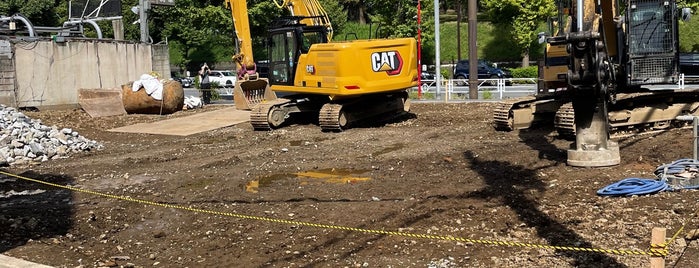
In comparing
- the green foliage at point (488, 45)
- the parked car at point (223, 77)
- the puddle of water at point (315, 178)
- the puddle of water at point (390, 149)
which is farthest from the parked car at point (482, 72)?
the puddle of water at point (315, 178)

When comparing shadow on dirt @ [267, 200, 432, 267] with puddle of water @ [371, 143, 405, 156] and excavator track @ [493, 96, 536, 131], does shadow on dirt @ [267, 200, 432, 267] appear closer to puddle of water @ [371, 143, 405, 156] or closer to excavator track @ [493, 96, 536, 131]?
puddle of water @ [371, 143, 405, 156]

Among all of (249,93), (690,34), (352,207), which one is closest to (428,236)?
(352,207)

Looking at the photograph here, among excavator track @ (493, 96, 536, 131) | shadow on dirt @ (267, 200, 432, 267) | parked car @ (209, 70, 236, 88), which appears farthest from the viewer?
parked car @ (209, 70, 236, 88)

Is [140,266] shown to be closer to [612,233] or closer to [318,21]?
[612,233]

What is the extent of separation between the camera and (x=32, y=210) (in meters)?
9.39

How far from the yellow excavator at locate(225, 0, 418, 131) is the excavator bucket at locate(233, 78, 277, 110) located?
9.88 feet

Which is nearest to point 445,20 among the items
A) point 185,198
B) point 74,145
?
point 74,145

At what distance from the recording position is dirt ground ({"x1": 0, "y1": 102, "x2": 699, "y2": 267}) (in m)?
6.95

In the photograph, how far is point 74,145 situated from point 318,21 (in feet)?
24.0

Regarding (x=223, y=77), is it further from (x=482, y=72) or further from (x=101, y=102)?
(x=101, y=102)

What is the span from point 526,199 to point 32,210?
6333mm

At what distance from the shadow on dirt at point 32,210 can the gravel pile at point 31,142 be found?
1838 millimetres

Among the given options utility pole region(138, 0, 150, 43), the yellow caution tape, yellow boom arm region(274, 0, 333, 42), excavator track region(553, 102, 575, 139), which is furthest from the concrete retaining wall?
excavator track region(553, 102, 575, 139)

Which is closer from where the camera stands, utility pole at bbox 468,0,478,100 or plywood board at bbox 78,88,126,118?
plywood board at bbox 78,88,126,118
